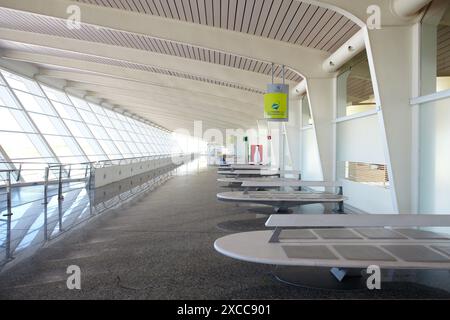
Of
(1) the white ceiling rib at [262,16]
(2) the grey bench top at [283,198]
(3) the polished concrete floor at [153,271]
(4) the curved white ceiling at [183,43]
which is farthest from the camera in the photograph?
(4) the curved white ceiling at [183,43]

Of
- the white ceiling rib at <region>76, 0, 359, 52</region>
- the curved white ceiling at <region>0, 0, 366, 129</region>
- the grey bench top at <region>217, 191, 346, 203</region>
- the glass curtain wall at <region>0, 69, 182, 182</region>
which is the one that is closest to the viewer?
the grey bench top at <region>217, 191, 346, 203</region>

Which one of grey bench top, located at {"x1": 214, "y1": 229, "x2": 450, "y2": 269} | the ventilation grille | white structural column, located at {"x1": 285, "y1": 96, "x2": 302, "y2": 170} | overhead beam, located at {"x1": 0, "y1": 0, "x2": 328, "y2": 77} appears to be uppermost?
overhead beam, located at {"x1": 0, "y1": 0, "x2": 328, "y2": 77}

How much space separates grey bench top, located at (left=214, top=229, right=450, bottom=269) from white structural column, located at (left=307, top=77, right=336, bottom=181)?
21.7 ft

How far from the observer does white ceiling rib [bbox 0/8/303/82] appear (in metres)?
10.5

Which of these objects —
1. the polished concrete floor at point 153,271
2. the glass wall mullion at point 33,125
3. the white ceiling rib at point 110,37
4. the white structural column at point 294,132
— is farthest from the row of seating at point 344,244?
the glass wall mullion at point 33,125

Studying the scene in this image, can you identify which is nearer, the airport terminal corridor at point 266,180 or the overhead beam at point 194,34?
the airport terminal corridor at point 266,180

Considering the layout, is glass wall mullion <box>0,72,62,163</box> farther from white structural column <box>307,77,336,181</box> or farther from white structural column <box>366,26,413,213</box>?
white structural column <box>366,26,413,213</box>

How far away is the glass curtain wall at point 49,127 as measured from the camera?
1609 centimetres

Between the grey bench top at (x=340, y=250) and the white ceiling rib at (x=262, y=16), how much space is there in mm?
5603

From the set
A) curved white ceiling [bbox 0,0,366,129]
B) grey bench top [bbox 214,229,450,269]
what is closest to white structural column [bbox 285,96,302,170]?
curved white ceiling [bbox 0,0,366,129]

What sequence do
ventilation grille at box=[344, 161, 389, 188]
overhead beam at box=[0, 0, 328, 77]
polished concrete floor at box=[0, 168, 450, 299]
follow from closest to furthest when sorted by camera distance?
polished concrete floor at box=[0, 168, 450, 299] < ventilation grille at box=[344, 161, 389, 188] < overhead beam at box=[0, 0, 328, 77]

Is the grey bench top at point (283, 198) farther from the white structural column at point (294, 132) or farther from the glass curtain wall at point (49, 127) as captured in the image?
the white structural column at point (294, 132)

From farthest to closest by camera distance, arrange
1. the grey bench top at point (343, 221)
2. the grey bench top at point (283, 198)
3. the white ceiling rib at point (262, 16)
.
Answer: the white ceiling rib at point (262, 16) → the grey bench top at point (283, 198) → the grey bench top at point (343, 221)
